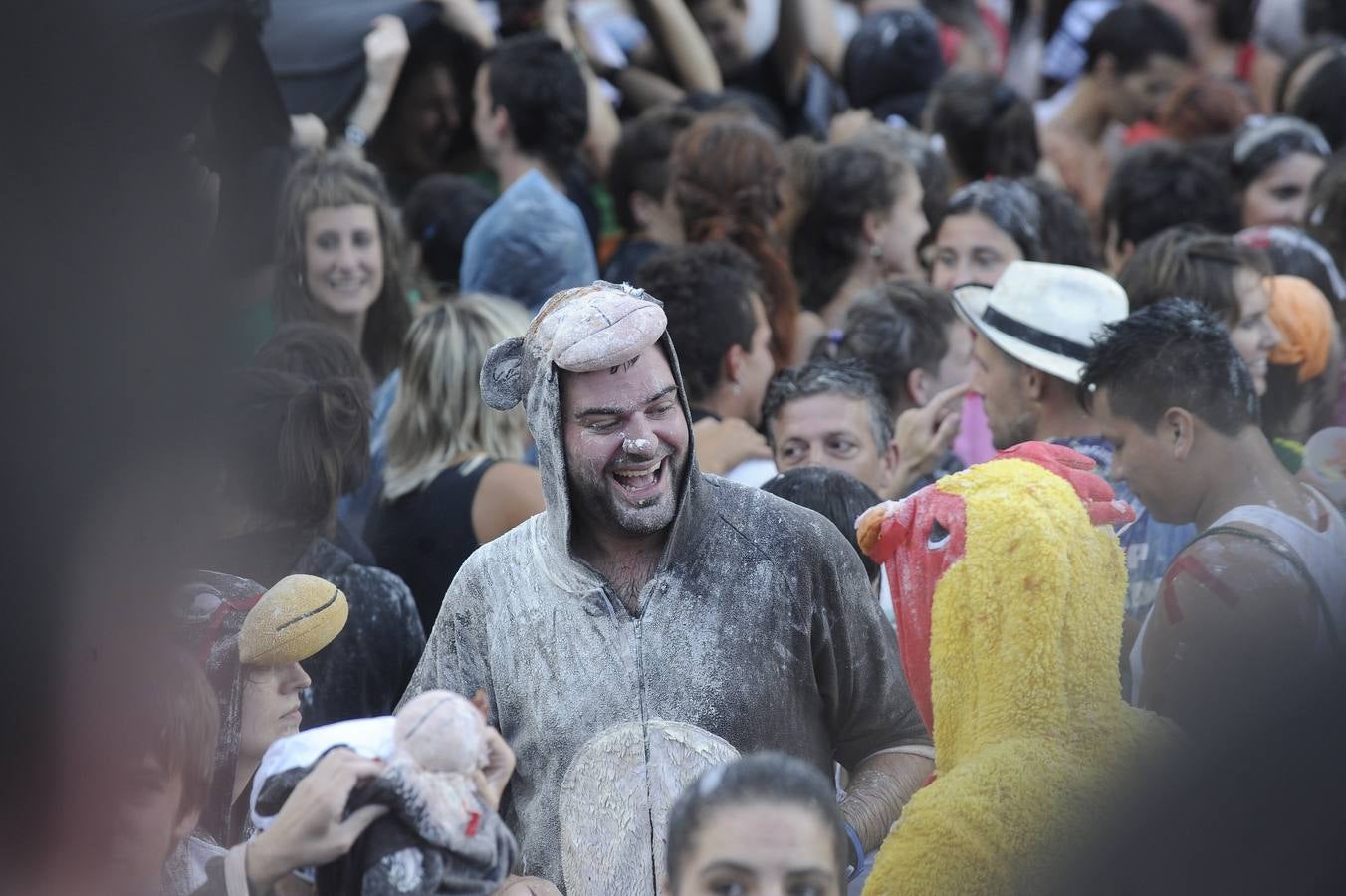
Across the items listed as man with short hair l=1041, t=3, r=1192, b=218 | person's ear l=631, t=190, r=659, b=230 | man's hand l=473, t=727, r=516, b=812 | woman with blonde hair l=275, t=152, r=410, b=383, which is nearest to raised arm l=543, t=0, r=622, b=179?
person's ear l=631, t=190, r=659, b=230

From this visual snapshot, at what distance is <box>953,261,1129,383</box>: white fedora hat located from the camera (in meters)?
4.58

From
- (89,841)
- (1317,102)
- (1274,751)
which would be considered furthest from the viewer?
(1317,102)

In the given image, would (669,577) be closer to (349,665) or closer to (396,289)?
(349,665)

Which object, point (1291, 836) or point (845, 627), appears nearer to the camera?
point (1291, 836)

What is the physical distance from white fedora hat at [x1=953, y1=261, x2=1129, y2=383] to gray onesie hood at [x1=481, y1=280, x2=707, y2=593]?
154 cm

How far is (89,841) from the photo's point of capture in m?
2.54

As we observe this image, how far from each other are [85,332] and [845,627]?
163 centimetres

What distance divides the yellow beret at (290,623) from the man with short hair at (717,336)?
1764 mm

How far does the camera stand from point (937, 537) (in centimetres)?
306

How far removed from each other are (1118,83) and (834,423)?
485 centimetres

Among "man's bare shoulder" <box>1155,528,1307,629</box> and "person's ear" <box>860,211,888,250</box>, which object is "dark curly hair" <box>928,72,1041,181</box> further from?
"man's bare shoulder" <box>1155,528,1307,629</box>

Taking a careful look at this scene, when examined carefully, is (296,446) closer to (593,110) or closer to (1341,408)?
(1341,408)

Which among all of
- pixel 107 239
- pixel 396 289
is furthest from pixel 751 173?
pixel 107 239

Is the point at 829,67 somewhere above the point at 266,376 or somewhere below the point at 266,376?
below
